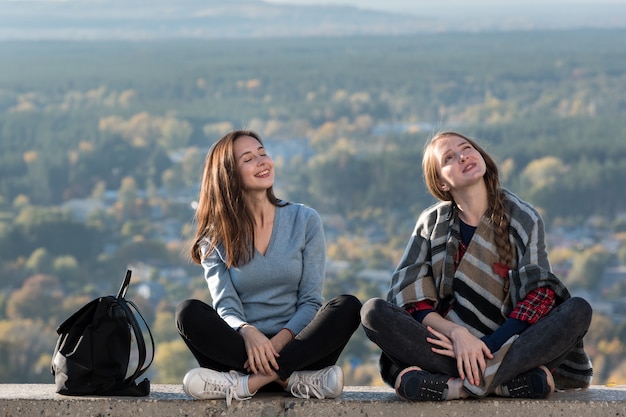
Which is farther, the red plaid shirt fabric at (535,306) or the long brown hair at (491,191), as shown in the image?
the long brown hair at (491,191)

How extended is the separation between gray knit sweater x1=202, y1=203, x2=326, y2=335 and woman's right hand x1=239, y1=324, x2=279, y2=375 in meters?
0.20

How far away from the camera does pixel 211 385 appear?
3.20m

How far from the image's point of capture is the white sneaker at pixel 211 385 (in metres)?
3.19

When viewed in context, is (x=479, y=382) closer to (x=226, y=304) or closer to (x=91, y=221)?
(x=226, y=304)

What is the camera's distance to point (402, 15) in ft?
412

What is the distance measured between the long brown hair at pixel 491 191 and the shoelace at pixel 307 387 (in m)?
0.72

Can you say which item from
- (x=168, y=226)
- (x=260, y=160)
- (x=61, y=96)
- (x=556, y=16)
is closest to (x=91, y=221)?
(x=168, y=226)

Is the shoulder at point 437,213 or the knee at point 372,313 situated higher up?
the shoulder at point 437,213

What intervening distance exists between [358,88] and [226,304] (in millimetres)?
88983

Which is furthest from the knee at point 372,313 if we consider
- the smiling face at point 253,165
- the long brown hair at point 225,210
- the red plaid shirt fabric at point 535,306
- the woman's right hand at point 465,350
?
the smiling face at point 253,165

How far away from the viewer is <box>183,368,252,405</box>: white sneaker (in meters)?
3.19

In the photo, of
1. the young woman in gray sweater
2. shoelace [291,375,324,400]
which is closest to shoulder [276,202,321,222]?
the young woman in gray sweater

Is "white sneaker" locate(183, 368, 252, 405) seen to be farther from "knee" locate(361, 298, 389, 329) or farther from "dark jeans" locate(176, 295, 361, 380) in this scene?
"knee" locate(361, 298, 389, 329)

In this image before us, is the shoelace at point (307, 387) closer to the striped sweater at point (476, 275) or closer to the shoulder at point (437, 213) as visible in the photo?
the striped sweater at point (476, 275)
